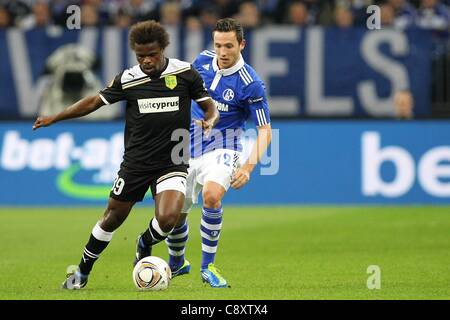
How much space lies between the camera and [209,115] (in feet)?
32.3

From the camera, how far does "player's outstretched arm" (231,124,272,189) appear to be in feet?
33.2

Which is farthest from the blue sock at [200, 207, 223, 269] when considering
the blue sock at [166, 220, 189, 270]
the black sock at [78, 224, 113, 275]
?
the black sock at [78, 224, 113, 275]

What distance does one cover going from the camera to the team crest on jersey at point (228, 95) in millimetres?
10758

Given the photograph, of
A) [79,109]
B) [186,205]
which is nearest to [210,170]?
[186,205]

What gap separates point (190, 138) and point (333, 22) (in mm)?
10259

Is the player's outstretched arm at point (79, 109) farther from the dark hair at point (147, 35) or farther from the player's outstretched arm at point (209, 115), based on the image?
the player's outstretched arm at point (209, 115)

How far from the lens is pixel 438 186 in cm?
1869

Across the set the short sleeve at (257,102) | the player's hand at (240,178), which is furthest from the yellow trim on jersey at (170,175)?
the short sleeve at (257,102)

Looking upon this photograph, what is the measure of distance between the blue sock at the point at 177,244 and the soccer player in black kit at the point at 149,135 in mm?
955

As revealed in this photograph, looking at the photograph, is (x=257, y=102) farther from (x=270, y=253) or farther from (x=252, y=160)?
(x=270, y=253)

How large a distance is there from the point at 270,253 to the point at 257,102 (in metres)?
3.20

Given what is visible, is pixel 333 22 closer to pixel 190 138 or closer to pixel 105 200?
pixel 105 200

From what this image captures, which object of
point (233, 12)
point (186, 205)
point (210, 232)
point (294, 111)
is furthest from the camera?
point (233, 12)
